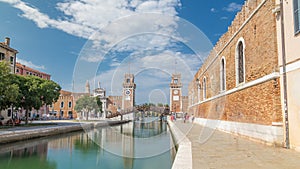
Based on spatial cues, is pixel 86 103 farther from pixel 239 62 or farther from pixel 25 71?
pixel 239 62

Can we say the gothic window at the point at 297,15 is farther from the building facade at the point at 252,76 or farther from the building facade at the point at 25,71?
the building facade at the point at 25,71

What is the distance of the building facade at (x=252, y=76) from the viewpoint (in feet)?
24.9

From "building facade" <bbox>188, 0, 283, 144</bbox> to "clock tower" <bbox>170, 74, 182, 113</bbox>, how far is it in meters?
33.9

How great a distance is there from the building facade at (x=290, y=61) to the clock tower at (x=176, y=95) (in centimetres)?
4161

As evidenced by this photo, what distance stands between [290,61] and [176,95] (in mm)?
43229

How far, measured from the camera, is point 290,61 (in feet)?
22.6

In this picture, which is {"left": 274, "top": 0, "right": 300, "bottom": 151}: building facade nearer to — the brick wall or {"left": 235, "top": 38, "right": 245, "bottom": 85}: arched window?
the brick wall

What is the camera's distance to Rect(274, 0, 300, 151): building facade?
6555 mm

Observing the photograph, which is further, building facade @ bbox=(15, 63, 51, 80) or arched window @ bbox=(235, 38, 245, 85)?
building facade @ bbox=(15, 63, 51, 80)

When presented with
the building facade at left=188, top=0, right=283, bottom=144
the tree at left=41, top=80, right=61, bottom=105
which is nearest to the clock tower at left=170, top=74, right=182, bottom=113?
the tree at left=41, top=80, right=61, bottom=105

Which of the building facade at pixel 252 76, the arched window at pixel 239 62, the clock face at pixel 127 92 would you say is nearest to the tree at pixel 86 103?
the clock face at pixel 127 92

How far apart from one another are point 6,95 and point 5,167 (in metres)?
7.58

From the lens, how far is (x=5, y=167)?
27.0ft

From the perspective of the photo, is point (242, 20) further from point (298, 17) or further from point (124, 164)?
point (124, 164)
